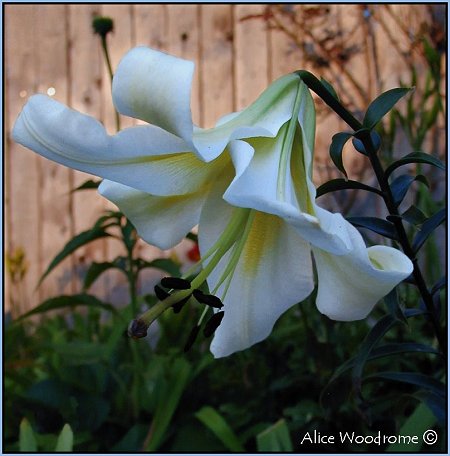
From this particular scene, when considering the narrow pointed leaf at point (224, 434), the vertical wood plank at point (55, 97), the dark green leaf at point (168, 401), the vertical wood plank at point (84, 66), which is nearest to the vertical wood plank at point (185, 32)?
the vertical wood plank at point (84, 66)

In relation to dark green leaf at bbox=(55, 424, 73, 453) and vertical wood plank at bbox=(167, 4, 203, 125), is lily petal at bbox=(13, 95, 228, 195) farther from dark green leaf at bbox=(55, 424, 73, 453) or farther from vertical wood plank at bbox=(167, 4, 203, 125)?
vertical wood plank at bbox=(167, 4, 203, 125)

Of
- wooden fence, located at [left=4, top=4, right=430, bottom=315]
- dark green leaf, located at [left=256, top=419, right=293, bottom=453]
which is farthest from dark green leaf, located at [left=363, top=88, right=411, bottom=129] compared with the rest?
wooden fence, located at [left=4, top=4, right=430, bottom=315]

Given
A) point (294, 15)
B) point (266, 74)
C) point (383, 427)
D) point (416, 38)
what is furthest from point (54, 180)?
point (383, 427)

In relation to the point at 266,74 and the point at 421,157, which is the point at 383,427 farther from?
the point at 266,74

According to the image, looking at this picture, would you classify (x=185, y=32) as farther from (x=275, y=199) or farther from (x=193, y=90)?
(x=275, y=199)

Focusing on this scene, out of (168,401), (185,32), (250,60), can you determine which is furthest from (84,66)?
(168,401)

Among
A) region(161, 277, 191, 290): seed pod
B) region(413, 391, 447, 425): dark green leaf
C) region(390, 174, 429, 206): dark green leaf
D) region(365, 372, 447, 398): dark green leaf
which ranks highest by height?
region(390, 174, 429, 206): dark green leaf
